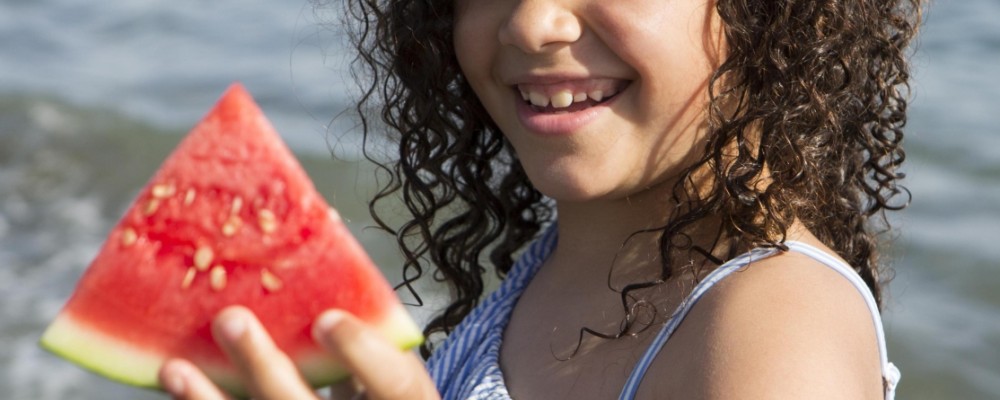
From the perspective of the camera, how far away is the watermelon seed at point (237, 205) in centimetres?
187

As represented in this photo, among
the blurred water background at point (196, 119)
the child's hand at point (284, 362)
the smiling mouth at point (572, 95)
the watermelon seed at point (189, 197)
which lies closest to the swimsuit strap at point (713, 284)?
the smiling mouth at point (572, 95)

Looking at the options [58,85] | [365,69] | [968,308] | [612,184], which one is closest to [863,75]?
[612,184]

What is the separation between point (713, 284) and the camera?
233 centimetres

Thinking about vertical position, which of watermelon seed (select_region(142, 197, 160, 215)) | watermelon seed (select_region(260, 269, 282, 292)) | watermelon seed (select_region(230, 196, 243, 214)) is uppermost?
watermelon seed (select_region(142, 197, 160, 215))

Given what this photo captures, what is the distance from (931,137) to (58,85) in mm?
6124

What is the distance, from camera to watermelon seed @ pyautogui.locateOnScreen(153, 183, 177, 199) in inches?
74.5

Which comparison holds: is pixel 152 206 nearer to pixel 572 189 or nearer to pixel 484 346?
pixel 572 189

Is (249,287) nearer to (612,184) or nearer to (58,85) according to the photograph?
(612,184)

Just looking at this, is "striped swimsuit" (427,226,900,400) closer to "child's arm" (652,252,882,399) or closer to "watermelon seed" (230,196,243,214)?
"child's arm" (652,252,882,399)

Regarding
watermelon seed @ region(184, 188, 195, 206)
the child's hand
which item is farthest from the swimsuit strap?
watermelon seed @ region(184, 188, 195, 206)

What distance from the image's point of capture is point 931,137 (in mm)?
7191

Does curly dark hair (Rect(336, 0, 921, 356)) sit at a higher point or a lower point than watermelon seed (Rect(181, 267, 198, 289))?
lower

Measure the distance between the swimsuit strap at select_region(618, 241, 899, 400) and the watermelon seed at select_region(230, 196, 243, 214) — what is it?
82 centimetres

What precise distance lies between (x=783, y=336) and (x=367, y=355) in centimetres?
79
